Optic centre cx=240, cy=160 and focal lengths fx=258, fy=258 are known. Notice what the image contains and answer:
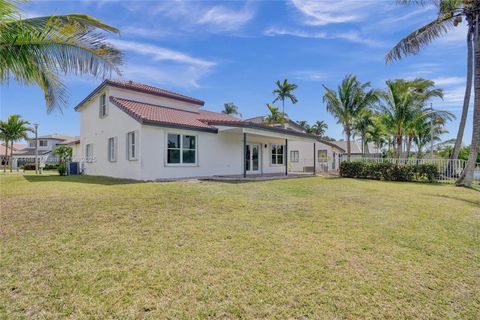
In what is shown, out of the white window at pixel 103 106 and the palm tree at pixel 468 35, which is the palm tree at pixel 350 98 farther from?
the white window at pixel 103 106

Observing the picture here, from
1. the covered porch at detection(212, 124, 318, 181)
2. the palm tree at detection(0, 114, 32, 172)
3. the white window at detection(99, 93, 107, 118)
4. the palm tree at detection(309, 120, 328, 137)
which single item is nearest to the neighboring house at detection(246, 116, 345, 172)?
the covered porch at detection(212, 124, 318, 181)

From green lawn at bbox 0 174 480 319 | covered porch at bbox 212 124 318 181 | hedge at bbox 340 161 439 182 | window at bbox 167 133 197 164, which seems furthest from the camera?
covered porch at bbox 212 124 318 181

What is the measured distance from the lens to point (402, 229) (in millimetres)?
5543

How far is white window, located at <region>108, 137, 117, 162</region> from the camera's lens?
52.3ft

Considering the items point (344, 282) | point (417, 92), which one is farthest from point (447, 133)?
point (344, 282)

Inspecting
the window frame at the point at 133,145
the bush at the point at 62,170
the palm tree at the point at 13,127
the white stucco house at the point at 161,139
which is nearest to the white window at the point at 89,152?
the white stucco house at the point at 161,139

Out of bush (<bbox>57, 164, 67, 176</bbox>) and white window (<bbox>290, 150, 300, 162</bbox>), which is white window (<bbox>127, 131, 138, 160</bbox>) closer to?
bush (<bbox>57, 164, 67, 176</bbox>)

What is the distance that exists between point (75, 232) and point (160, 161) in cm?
904

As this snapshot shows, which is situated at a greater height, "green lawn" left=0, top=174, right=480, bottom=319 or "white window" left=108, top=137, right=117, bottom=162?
"white window" left=108, top=137, right=117, bottom=162

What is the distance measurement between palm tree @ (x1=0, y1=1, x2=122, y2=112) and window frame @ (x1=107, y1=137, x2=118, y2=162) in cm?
935

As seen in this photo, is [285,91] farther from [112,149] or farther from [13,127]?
[13,127]

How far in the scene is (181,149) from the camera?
14.7 metres

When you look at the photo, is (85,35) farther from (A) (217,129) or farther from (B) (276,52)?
(B) (276,52)

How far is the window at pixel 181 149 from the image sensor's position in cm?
1424
